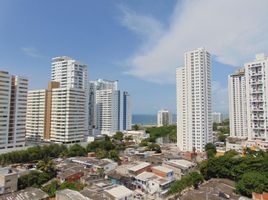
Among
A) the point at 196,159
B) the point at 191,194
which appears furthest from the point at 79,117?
the point at 191,194

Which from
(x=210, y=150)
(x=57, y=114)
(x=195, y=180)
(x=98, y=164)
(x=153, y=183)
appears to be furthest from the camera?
(x=57, y=114)

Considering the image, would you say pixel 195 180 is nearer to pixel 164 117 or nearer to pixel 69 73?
pixel 69 73

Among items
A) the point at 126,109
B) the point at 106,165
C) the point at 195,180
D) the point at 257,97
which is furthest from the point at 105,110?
the point at 195,180

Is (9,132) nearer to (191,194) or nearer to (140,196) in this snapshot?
(140,196)

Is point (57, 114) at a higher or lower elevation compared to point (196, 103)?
lower

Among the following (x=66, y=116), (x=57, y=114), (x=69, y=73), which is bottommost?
(x=66, y=116)

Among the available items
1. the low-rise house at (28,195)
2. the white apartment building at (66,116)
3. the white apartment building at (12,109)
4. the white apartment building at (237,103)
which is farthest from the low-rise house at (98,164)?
the white apartment building at (237,103)

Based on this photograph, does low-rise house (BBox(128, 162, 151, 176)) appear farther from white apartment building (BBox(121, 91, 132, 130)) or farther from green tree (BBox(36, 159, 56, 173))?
white apartment building (BBox(121, 91, 132, 130))
